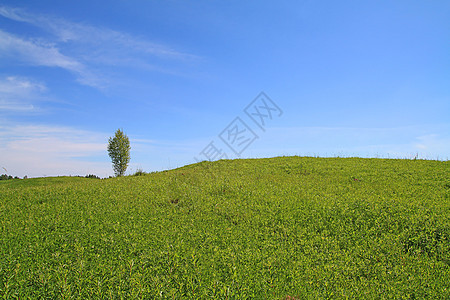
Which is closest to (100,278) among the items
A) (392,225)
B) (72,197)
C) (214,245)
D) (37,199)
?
(214,245)

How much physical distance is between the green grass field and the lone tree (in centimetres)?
3059

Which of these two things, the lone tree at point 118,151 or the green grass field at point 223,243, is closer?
the green grass field at point 223,243

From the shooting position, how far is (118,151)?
133ft

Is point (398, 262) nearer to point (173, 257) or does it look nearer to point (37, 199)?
point (173, 257)

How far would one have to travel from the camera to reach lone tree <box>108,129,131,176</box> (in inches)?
1599

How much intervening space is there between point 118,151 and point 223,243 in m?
38.0

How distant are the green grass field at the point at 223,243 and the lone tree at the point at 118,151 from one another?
30.6m

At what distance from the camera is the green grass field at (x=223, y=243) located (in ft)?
15.9

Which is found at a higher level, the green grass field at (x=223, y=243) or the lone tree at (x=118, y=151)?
the lone tree at (x=118, y=151)

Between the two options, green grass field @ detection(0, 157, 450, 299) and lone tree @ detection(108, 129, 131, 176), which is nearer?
green grass field @ detection(0, 157, 450, 299)

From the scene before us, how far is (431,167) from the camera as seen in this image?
17.4 meters

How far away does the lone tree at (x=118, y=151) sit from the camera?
40.6m

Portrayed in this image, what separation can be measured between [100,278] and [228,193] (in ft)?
21.6

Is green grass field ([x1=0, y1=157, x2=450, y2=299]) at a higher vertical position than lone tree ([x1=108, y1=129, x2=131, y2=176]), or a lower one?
lower
